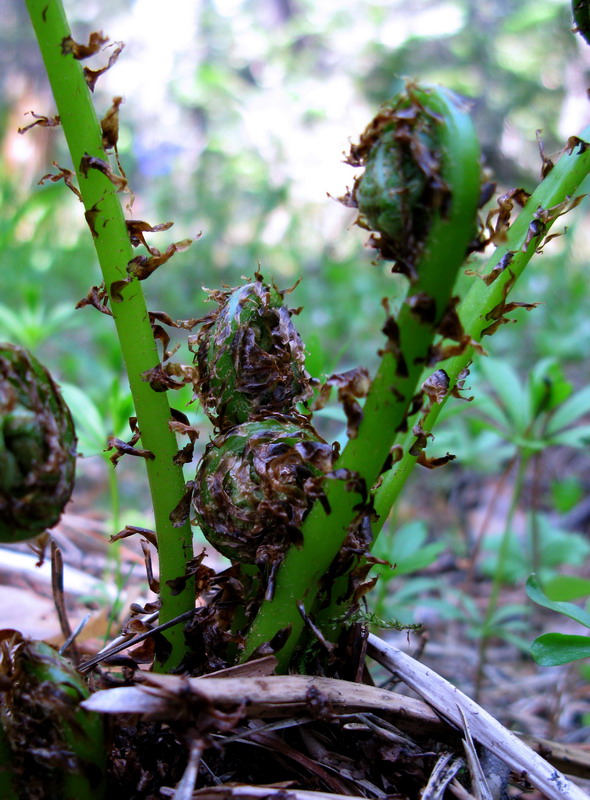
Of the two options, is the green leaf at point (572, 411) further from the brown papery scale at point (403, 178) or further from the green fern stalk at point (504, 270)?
the brown papery scale at point (403, 178)

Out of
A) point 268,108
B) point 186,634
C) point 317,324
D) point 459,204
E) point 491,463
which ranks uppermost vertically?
point 268,108

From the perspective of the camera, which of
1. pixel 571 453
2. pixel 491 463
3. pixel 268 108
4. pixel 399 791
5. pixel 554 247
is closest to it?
pixel 399 791

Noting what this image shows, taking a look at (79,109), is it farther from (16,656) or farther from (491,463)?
(491,463)

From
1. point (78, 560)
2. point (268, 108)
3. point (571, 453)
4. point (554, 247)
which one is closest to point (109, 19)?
point (268, 108)

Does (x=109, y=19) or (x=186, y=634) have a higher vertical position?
(x=109, y=19)

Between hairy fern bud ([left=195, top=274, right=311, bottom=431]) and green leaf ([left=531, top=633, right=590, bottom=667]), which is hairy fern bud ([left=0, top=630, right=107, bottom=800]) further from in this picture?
green leaf ([left=531, top=633, right=590, bottom=667])

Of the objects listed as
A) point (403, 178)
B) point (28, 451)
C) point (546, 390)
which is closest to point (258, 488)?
point (28, 451)
